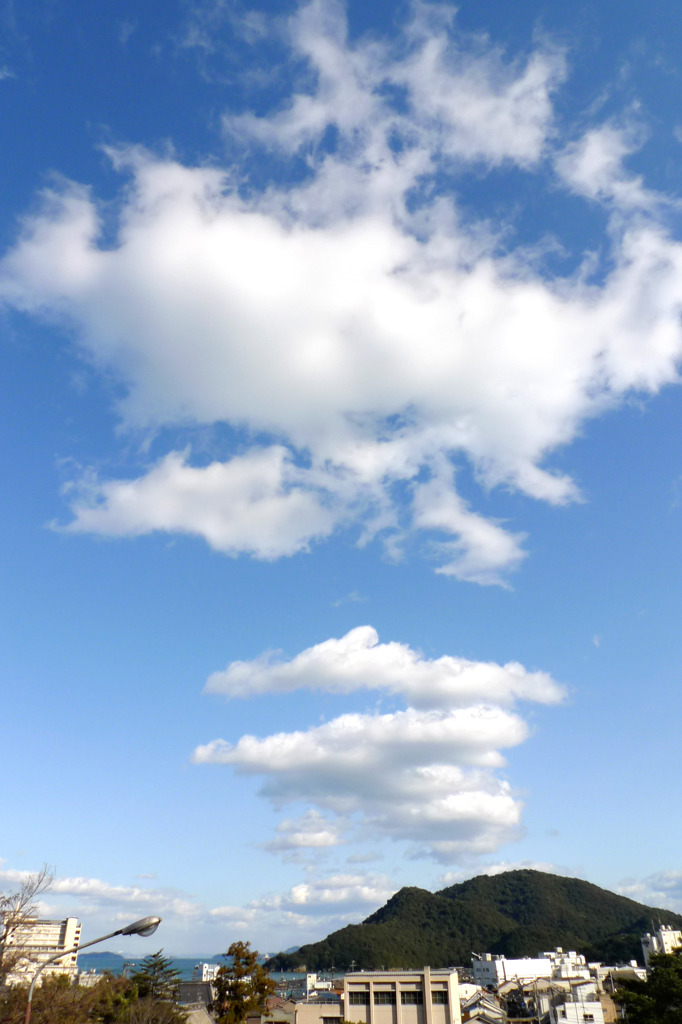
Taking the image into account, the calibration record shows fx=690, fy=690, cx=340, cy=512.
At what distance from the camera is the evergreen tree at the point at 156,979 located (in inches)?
2406

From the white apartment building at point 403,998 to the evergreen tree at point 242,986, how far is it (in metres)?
19.0

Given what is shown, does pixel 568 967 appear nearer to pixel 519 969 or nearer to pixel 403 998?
pixel 519 969

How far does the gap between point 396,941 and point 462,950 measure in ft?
66.1

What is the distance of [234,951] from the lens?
53906mm

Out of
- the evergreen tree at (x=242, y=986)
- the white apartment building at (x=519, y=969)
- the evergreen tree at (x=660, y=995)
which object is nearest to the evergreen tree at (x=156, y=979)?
the evergreen tree at (x=242, y=986)

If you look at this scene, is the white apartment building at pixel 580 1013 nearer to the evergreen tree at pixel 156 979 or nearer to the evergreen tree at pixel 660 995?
the evergreen tree at pixel 660 995

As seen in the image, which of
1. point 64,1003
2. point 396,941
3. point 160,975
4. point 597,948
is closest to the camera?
point 64,1003

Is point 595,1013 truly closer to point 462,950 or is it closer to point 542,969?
point 542,969

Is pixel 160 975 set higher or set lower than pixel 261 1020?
higher

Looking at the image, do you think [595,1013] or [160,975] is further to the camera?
[595,1013]

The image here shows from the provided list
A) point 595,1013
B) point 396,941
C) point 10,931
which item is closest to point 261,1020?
point 595,1013

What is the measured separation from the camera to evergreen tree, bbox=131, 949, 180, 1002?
61125 millimetres

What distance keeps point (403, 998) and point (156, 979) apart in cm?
2462

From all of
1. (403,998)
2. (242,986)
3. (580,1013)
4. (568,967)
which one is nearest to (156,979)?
(242,986)
